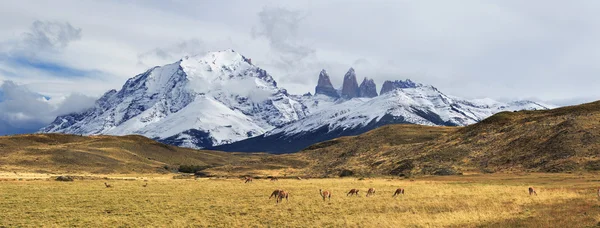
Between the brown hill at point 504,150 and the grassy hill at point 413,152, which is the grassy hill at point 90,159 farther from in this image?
the brown hill at point 504,150

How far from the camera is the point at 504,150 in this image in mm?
99125

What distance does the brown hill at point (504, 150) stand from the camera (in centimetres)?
8462

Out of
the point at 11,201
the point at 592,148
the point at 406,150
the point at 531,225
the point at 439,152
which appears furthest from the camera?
the point at 406,150

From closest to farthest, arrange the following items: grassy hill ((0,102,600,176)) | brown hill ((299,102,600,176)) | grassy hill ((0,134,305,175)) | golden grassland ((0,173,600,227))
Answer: golden grassland ((0,173,600,227)) → brown hill ((299,102,600,176)) → grassy hill ((0,102,600,176)) → grassy hill ((0,134,305,175))

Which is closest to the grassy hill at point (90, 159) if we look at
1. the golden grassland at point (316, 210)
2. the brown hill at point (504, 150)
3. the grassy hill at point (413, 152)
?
the grassy hill at point (413, 152)

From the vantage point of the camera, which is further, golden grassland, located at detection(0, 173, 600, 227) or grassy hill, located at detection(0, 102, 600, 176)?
grassy hill, located at detection(0, 102, 600, 176)

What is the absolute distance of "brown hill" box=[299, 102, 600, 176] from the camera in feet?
278

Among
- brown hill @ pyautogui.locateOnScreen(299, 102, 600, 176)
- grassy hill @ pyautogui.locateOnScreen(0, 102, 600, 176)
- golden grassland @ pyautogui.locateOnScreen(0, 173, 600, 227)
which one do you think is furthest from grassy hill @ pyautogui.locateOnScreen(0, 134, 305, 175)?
golden grassland @ pyautogui.locateOnScreen(0, 173, 600, 227)

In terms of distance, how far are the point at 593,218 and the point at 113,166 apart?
137686 millimetres

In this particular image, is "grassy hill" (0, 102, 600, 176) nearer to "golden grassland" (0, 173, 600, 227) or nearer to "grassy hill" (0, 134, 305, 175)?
"grassy hill" (0, 134, 305, 175)

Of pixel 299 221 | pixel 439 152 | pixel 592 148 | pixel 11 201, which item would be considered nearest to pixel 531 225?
pixel 299 221

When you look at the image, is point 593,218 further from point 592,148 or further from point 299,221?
point 592,148

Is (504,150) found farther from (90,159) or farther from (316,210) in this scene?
(90,159)

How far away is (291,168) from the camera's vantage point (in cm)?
15025
